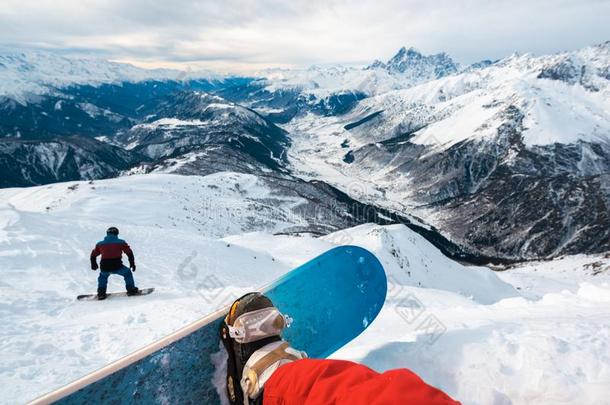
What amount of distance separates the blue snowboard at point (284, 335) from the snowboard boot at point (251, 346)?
1.32 ft

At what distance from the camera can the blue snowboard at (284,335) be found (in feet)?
13.8

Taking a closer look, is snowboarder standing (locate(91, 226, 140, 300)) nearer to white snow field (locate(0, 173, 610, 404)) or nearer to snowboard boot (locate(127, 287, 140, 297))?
white snow field (locate(0, 173, 610, 404))

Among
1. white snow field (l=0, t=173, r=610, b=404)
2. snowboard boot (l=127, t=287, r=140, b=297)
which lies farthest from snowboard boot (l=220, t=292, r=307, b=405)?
snowboard boot (l=127, t=287, r=140, b=297)

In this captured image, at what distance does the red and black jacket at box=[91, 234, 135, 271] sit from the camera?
11047mm

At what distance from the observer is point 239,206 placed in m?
77.5

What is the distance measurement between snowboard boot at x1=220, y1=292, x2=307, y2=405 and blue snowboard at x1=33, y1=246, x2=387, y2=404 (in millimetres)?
403

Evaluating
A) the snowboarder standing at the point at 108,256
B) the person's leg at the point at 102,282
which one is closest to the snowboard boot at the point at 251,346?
the snowboarder standing at the point at 108,256

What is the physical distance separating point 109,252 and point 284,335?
298 inches

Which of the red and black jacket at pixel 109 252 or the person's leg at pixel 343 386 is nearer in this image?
the person's leg at pixel 343 386

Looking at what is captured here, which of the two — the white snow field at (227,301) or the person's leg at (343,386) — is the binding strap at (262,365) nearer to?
the person's leg at (343,386)

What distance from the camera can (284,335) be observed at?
592 centimetres

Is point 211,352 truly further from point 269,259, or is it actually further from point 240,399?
point 269,259

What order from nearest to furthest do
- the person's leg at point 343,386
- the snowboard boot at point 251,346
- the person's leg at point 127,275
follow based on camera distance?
the person's leg at point 343,386
the snowboard boot at point 251,346
the person's leg at point 127,275

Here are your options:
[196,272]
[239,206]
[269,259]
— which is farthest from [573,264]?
[196,272]
